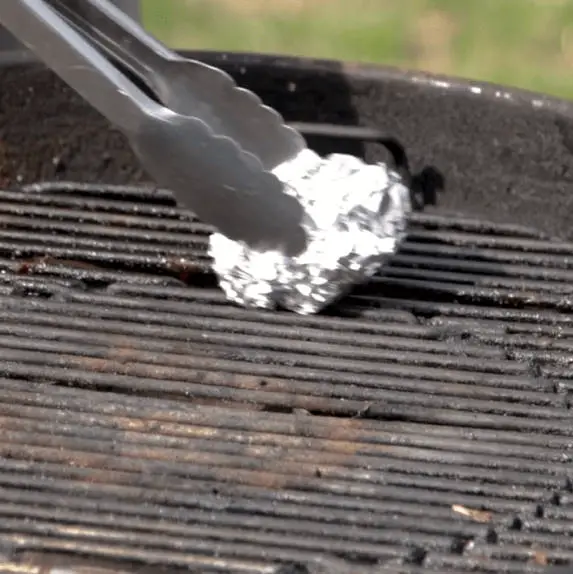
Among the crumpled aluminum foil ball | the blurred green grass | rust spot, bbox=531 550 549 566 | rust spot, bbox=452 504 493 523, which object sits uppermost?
the blurred green grass

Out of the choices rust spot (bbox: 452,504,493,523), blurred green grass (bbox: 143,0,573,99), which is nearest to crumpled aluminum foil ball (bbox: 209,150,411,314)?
rust spot (bbox: 452,504,493,523)

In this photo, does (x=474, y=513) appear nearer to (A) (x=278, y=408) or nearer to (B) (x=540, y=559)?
(B) (x=540, y=559)

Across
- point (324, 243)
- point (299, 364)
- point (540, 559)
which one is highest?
point (324, 243)

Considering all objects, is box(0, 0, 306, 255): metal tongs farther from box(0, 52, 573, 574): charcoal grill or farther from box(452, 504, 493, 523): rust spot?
box(452, 504, 493, 523): rust spot

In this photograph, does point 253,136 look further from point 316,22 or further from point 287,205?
point 316,22

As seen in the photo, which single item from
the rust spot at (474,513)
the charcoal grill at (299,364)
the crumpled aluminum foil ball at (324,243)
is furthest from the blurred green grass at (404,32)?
the rust spot at (474,513)

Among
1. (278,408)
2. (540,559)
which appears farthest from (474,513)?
(278,408)
